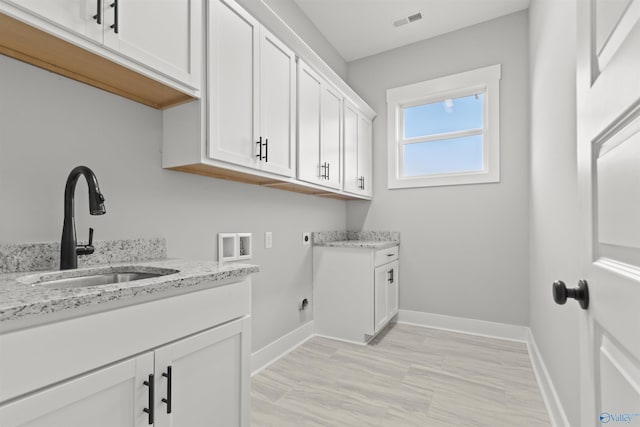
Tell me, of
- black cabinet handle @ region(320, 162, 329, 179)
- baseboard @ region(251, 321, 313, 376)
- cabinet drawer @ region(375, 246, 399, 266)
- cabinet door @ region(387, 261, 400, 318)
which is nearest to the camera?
baseboard @ region(251, 321, 313, 376)

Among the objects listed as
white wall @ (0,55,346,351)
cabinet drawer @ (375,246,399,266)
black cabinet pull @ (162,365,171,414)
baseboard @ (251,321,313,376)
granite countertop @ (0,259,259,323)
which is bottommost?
baseboard @ (251,321,313,376)

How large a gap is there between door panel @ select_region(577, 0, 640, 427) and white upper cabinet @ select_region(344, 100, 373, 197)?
7.50 feet

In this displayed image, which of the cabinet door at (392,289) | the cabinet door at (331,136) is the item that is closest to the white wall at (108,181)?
the cabinet door at (331,136)

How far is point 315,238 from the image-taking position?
303 cm

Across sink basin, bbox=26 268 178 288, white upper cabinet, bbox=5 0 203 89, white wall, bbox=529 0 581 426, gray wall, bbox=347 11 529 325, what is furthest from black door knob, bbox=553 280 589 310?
gray wall, bbox=347 11 529 325

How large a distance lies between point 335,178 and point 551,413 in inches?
82.7

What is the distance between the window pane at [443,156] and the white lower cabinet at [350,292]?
1.05 metres

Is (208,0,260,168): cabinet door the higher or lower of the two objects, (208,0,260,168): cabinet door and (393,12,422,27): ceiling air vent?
the lower

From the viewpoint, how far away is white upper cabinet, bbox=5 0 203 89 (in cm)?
101

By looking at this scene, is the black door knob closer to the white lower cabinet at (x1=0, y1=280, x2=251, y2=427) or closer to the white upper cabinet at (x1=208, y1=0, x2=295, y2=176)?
the white lower cabinet at (x1=0, y1=280, x2=251, y2=427)

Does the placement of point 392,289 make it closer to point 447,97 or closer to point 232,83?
point 447,97

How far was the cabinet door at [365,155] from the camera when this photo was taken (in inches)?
131

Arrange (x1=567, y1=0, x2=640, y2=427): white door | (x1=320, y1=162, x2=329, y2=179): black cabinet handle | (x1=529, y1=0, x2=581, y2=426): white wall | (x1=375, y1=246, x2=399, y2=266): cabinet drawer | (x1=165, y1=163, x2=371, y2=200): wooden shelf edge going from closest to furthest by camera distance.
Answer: (x1=567, y1=0, x2=640, y2=427): white door
(x1=529, y1=0, x2=581, y2=426): white wall
(x1=165, y1=163, x2=371, y2=200): wooden shelf edge
(x1=320, y1=162, x2=329, y2=179): black cabinet handle
(x1=375, y1=246, x2=399, y2=266): cabinet drawer

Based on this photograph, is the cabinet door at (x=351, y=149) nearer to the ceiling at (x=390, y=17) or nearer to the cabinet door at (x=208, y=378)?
the ceiling at (x=390, y=17)
